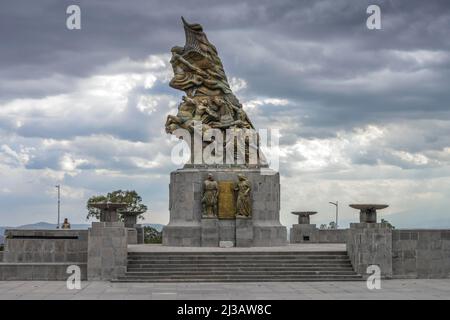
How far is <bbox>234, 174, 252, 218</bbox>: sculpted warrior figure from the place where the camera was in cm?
3378

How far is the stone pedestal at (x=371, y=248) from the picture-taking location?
26.8m

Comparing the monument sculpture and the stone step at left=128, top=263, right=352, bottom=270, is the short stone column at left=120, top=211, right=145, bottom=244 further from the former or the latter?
the stone step at left=128, top=263, right=352, bottom=270

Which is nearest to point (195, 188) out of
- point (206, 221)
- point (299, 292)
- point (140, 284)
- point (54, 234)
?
point (206, 221)

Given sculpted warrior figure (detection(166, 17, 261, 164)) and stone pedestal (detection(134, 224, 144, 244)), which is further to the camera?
stone pedestal (detection(134, 224, 144, 244))

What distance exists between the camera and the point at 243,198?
33.8m

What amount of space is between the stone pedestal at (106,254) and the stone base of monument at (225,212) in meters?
7.89

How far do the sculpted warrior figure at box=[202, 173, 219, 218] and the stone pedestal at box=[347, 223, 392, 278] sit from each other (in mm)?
8125

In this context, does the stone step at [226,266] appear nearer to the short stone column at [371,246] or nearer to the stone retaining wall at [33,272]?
the short stone column at [371,246]

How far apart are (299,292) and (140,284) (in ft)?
17.1

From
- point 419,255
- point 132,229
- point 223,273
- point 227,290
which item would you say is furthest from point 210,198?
point 227,290

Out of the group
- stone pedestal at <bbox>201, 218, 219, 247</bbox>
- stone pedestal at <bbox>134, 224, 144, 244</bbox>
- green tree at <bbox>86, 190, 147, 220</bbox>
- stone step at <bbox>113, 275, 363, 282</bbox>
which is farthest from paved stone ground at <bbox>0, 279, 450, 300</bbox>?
green tree at <bbox>86, 190, 147, 220</bbox>

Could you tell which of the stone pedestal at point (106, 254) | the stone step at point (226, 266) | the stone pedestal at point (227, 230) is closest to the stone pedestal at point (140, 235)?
the stone pedestal at point (227, 230)

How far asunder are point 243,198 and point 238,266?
23.6 feet

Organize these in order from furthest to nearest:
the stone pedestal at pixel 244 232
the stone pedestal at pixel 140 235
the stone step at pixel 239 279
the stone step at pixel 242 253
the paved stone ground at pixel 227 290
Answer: the stone pedestal at pixel 140 235
the stone pedestal at pixel 244 232
the stone step at pixel 242 253
the stone step at pixel 239 279
the paved stone ground at pixel 227 290
